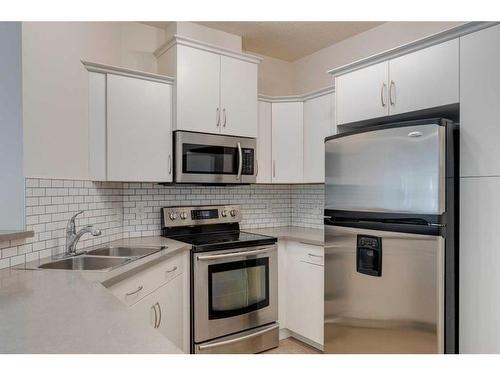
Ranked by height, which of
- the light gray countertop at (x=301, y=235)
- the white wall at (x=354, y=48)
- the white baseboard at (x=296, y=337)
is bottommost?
the white baseboard at (x=296, y=337)

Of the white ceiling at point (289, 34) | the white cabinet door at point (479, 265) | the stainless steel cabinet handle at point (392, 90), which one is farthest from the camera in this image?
the white ceiling at point (289, 34)

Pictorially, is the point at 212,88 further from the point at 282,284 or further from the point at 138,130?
the point at 282,284

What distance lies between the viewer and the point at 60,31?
218 cm

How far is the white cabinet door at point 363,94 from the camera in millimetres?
2287

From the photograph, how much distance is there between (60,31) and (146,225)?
1.48m

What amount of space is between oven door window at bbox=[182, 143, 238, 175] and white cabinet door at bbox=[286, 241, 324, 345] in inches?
32.9

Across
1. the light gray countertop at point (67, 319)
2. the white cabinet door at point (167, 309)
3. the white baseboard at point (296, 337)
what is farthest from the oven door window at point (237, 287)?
the light gray countertop at point (67, 319)

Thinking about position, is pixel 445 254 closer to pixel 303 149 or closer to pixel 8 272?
pixel 303 149

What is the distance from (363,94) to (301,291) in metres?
1.59

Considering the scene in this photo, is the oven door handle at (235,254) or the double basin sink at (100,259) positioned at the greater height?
the double basin sink at (100,259)

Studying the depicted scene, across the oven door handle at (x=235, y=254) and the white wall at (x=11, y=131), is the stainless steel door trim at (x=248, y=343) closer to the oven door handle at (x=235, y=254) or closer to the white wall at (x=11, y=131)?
the oven door handle at (x=235, y=254)

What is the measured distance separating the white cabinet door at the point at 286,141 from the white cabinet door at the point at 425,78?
112 centimetres

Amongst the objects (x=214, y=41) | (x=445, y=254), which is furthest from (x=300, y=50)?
(x=445, y=254)

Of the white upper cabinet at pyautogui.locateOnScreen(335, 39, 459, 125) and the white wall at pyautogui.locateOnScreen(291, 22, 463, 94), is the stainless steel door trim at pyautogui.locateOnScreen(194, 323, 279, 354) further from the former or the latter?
the white wall at pyautogui.locateOnScreen(291, 22, 463, 94)
